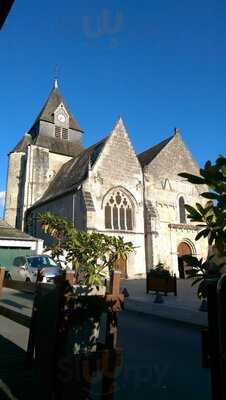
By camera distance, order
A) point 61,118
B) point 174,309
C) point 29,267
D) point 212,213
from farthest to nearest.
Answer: point 61,118
point 29,267
point 174,309
point 212,213

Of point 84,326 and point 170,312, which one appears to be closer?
point 84,326

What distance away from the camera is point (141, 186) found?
27422 millimetres

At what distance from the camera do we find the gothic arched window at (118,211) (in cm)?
2506

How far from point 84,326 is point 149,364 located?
2241 mm

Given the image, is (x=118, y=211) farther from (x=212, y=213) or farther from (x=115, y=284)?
(x=212, y=213)

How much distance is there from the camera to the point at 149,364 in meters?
5.16

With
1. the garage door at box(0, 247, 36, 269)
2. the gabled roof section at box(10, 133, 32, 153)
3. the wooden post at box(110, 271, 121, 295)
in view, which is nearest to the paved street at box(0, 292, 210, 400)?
the wooden post at box(110, 271, 121, 295)

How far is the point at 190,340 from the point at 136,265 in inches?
724

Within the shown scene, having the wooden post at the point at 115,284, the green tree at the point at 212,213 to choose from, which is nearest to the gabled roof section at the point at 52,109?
the wooden post at the point at 115,284

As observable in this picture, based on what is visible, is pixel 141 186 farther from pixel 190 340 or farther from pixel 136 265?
pixel 190 340

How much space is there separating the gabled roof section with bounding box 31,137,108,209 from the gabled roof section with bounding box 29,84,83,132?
7.03 m

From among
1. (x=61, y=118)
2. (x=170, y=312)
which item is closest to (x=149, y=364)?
(x=170, y=312)

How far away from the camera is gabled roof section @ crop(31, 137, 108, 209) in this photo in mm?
25891

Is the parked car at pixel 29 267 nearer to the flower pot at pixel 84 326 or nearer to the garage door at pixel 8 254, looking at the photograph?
the garage door at pixel 8 254
